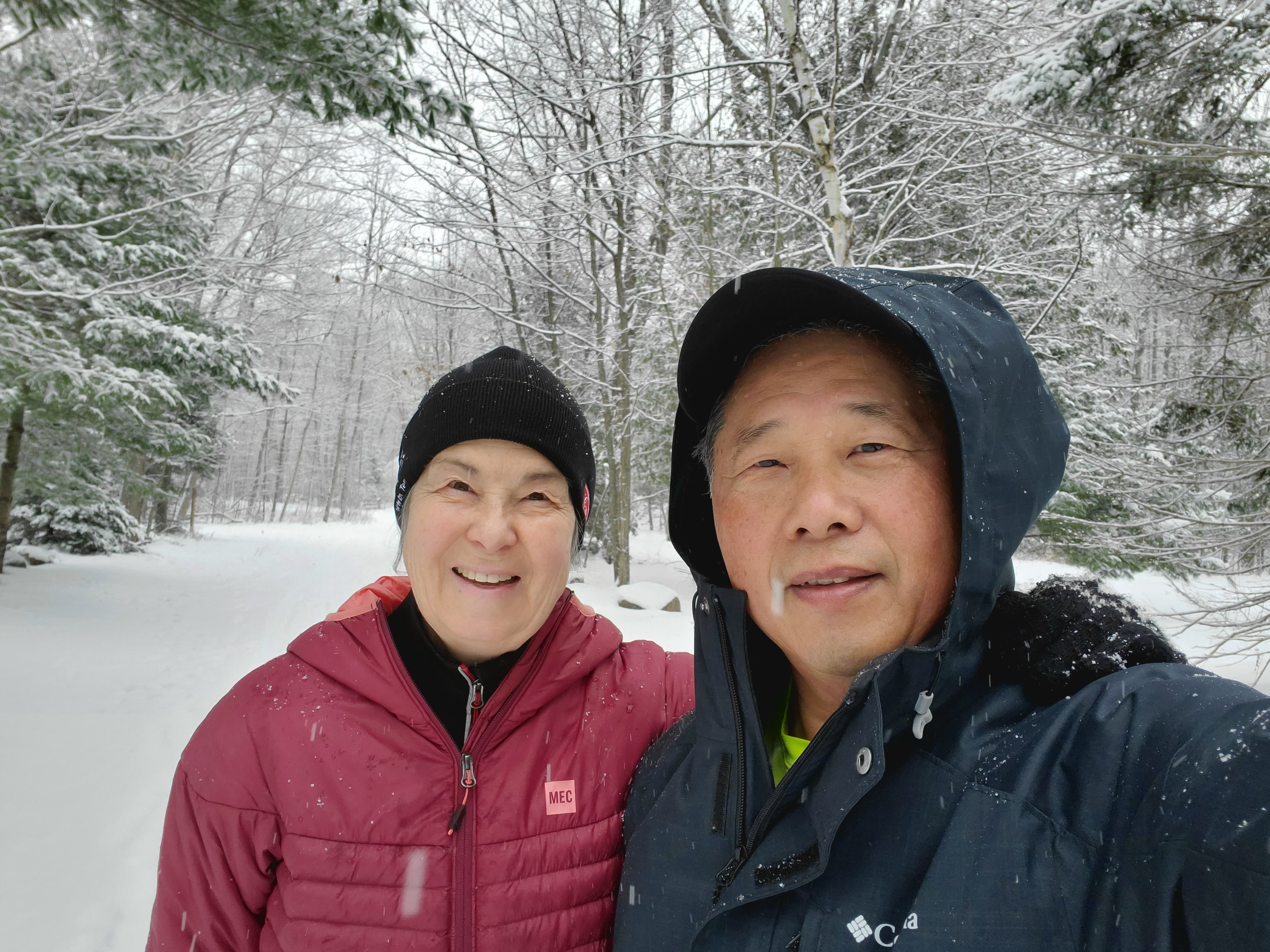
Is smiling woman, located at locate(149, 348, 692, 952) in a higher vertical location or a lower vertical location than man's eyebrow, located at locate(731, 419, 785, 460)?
lower

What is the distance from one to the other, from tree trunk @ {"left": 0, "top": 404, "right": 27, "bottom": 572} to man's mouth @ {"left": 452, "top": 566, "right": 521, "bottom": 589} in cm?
975

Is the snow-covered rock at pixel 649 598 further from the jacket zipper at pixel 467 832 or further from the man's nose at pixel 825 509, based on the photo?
the man's nose at pixel 825 509

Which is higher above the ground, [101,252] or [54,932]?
[101,252]

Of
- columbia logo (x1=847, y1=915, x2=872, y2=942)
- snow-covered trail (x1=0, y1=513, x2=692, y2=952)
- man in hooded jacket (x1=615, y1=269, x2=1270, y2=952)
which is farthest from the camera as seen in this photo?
snow-covered trail (x1=0, y1=513, x2=692, y2=952)

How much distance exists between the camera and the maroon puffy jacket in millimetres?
1347

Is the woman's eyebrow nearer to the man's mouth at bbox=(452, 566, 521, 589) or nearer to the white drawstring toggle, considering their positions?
the man's mouth at bbox=(452, 566, 521, 589)

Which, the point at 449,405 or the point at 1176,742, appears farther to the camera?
the point at 449,405

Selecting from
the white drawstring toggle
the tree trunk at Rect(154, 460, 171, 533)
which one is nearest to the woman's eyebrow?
the white drawstring toggle

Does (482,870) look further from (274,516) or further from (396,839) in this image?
(274,516)

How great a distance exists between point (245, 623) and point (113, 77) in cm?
694

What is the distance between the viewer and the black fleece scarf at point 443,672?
63.4 inches

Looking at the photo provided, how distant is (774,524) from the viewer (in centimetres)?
122

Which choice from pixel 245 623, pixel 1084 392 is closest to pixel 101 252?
pixel 245 623

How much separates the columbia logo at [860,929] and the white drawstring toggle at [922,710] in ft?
0.88
